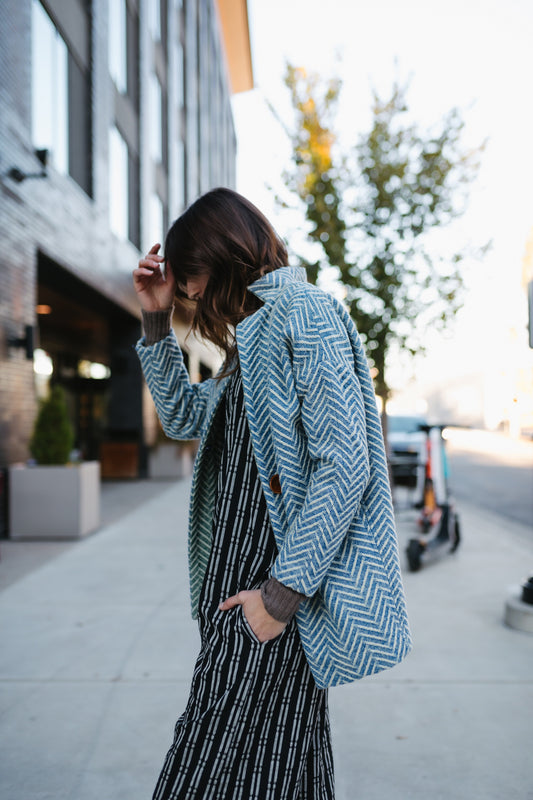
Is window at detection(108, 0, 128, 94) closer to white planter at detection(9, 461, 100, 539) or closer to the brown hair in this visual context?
white planter at detection(9, 461, 100, 539)

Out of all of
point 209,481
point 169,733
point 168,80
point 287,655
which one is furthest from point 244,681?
point 168,80

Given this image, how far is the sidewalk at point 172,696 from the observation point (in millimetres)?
2436

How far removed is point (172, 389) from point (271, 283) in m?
0.51

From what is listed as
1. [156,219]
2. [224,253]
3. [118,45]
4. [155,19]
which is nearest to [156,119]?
[155,19]

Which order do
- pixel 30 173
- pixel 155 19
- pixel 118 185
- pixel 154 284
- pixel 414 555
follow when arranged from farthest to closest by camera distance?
pixel 155 19
pixel 118 185
pixel 30 173
pixel 414 555
pixel 154 284

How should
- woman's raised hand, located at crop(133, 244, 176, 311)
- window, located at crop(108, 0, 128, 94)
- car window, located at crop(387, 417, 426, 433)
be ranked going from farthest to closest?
car window, located at crop(387, 417, 426, 433) < window, located at crop(108, 0, 128, 94) < woman's raised hand, located at crop(133, 244, 176, 311)

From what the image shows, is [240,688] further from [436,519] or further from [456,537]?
[456,537]

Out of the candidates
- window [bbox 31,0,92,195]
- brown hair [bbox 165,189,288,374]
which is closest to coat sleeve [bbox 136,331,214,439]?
brown hair [bbox 165,189,288,374]

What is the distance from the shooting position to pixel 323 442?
1.26 metres

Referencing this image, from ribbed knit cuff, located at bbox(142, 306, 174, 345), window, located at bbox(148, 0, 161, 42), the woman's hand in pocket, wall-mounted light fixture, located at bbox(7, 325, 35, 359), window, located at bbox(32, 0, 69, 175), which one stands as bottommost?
the woman's hand in pocket

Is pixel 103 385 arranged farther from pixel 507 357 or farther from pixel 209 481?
pixel 209 481

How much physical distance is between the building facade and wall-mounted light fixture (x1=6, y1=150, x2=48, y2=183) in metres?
0.02

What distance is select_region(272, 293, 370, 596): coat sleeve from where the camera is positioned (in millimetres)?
1208

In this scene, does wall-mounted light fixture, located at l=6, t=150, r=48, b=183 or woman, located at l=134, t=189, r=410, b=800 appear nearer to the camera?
woman, located at l=134, t=189, r=410, b=800
